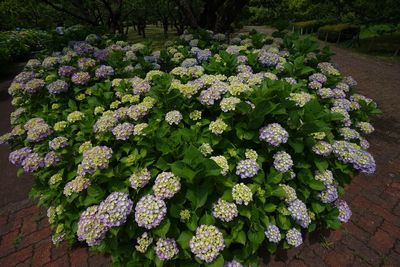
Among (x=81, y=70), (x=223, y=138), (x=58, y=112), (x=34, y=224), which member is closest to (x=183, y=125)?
(x=223, y=138)

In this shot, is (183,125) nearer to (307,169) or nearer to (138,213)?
(138,213)

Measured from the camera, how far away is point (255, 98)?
2.41 metres

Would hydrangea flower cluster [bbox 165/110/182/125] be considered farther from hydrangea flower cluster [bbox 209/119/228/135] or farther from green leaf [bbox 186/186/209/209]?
green leaf [bbox 186/186/209/209]

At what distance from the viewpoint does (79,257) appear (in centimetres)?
321

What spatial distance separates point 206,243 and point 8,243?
330 cm

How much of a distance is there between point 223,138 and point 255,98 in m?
0.50

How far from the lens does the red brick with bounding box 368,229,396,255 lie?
3.31 metres

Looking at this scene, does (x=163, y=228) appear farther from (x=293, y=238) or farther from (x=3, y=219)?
(x=3, y=219)

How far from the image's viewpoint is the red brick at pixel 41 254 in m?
3.22

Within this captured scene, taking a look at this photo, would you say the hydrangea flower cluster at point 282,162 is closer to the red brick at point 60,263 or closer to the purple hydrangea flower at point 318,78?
the purple hydrangea flower at point 318,78

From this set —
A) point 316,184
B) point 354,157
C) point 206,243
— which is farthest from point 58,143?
point 354,157

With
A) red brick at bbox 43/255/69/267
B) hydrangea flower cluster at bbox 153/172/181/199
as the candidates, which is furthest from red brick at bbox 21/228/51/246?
hydrangea flower cluster at bbox 153/172/181/199

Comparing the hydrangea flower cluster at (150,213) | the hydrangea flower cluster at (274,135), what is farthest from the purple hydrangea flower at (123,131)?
the hydrangea flower cluster at (274,135)

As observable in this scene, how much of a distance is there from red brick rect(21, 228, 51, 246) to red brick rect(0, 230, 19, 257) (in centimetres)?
17
